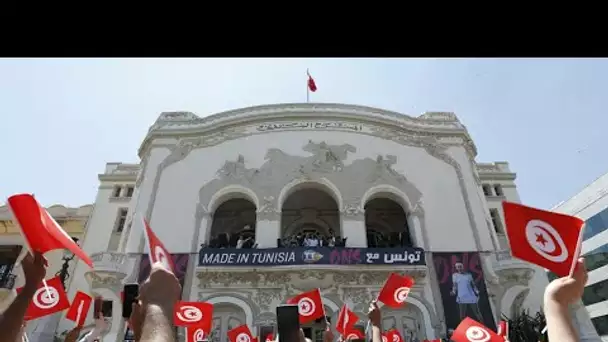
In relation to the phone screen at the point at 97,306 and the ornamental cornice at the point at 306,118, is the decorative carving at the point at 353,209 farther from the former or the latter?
the phone screen at the point at 97,306

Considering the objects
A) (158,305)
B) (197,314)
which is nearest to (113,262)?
(197,314)

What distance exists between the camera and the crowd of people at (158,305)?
4.28 ft

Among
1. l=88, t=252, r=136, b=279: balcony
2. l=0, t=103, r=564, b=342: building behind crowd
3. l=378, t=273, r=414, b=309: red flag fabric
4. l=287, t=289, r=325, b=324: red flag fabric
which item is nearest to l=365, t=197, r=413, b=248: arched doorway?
l=0, t=103, r=564, b=342: building behind crowd

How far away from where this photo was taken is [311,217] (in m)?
21.2

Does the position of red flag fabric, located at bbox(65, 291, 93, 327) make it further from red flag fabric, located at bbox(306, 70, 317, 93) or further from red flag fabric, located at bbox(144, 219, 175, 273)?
red flag fabric, located at bbox(306, 70, 317, 93)

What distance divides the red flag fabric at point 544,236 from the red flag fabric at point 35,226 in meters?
2.67

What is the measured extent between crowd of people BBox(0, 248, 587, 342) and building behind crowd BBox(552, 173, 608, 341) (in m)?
31.6

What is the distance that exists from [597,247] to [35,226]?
35.8m

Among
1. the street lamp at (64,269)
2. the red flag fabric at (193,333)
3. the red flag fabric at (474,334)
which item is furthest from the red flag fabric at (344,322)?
the street lamp at (64,269)

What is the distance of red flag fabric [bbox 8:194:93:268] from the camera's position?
2.09 metres

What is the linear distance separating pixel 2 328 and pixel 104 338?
16409 mm

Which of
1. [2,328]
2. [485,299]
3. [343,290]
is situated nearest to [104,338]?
[343,290]

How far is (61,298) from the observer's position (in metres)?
6.30

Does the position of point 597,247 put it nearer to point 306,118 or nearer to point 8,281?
point 306,118
